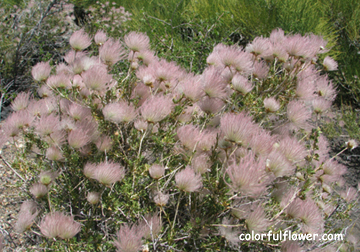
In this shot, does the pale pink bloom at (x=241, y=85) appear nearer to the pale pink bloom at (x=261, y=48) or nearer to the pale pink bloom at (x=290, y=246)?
the pale pink bloom at (x=261, y=48)

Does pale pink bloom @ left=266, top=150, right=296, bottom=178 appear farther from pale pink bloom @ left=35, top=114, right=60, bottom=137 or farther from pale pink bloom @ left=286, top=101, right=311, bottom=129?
pale pink bloom @ left=35, top=114, right=60, bottom=137

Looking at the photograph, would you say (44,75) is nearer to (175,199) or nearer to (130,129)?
(130,129)

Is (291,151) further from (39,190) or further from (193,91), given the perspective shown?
(39,190)

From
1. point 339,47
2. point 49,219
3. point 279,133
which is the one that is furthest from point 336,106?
point 49,219

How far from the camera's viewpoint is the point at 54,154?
3.70 ft

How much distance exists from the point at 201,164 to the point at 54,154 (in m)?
0.60

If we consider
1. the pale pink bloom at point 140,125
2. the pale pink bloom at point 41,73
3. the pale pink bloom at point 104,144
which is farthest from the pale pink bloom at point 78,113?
the pale pink bloom at point 41,73

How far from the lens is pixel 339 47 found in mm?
4203

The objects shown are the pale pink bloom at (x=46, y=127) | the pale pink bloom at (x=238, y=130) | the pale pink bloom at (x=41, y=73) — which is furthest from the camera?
the pale pink bloom at (x=41, y=73)

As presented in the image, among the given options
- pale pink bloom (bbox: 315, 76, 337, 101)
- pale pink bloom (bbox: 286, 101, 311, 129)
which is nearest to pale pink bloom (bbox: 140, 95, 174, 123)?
pale pink bloom (bbox: 286, 101, 311, 129)

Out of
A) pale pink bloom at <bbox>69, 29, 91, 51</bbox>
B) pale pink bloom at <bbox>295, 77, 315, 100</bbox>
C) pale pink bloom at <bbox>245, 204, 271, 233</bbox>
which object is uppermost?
pale pink bloom at <bbox>69, 29, 91, 51</bbox>

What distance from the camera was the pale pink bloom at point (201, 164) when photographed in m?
1.07

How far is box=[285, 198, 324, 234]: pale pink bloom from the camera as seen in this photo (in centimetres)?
105

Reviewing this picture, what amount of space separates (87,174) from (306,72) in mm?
1247
